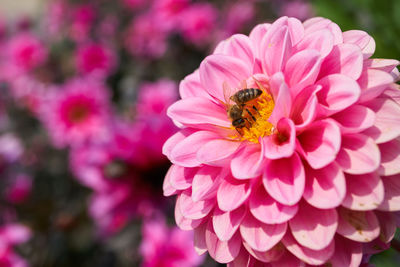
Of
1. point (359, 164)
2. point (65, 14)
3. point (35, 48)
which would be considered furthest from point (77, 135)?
point (65, 14)

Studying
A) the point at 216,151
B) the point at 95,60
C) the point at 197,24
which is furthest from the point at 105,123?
the point at 216,151

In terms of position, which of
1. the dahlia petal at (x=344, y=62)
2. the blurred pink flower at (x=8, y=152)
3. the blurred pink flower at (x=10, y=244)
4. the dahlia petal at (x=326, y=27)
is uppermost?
the dahlia petal at (x=326, y=27)

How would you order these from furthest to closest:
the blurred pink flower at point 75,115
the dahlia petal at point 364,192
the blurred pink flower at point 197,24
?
the blurred pink flower at point 197,24 < the blurred pink flower at point 75,115 < the dahlia petal at point 364,192

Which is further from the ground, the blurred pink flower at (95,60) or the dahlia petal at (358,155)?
the dahlia petal at (358,155)

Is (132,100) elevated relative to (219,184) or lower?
lower

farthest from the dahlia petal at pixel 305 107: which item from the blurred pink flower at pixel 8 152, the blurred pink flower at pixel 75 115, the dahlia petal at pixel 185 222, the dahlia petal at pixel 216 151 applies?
the blurred pink flower at pixel 8 152

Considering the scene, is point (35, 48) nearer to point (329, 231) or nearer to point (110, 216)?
point (110, 216)

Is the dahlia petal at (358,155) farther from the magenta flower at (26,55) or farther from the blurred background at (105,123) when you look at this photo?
the magenta flower at (26,55)

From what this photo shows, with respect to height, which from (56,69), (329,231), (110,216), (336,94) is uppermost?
(336,94)
